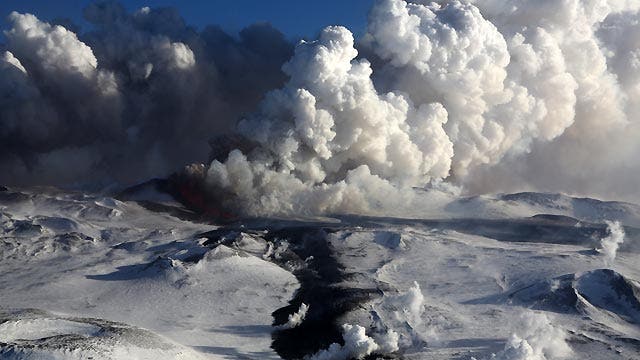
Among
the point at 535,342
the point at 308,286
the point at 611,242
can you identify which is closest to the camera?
the point at 535,342

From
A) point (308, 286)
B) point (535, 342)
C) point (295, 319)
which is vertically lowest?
point (295, 319)

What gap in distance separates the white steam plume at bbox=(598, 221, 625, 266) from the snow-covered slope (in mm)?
663

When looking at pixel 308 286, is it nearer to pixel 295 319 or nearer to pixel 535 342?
pixel 295 319

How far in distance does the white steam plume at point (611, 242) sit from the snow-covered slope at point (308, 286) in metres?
0.66

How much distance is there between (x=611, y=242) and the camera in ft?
288

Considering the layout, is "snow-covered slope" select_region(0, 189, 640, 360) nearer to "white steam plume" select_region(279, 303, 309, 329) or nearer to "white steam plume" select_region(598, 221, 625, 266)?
"white steam plume" select_region(279, 303, 309, 329)

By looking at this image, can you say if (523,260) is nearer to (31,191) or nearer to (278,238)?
(278,238)

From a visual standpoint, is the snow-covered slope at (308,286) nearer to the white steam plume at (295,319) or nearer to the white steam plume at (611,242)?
the white steam plume at (295,319)

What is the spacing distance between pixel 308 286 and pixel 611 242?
128ft

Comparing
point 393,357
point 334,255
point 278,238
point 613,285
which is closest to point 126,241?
point 278,238

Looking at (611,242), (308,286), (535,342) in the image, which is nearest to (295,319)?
(308,286)

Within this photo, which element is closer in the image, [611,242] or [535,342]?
[535,342]

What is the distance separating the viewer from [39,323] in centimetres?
5025

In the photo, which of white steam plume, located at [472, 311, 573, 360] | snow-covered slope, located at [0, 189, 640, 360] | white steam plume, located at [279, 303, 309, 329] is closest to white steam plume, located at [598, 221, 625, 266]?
snow-covered slope, located at [0, 189, 640, 360]
